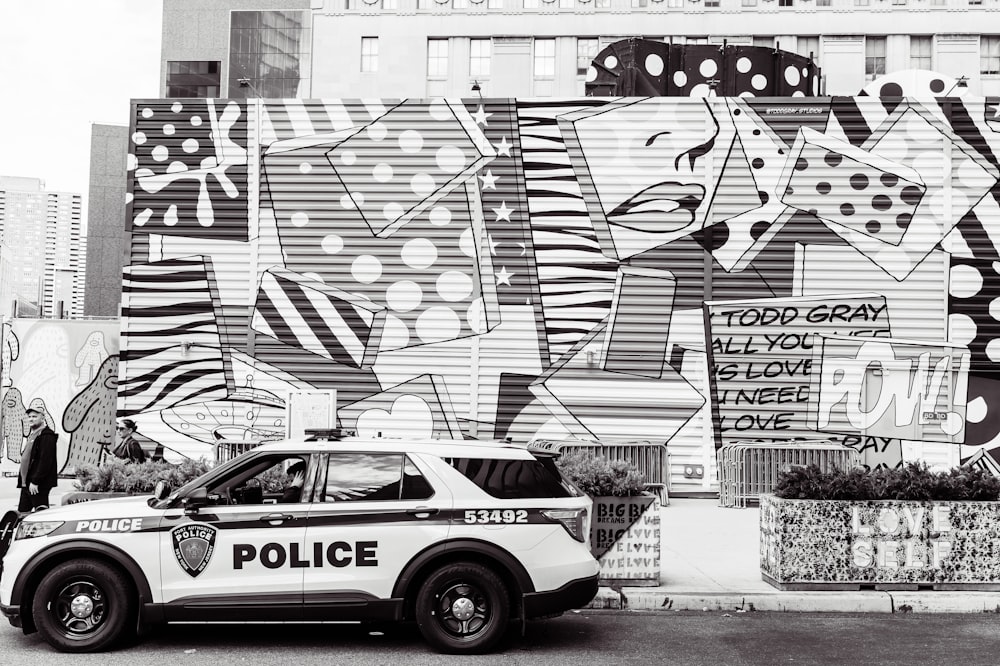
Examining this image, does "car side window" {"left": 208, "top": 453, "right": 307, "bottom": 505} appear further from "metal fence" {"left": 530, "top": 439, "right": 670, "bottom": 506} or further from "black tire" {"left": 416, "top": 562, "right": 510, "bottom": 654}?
"metal fence" {"left": 530, "top": 439, "right": 670, "bottom": 506}

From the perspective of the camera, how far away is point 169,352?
18.1 metres

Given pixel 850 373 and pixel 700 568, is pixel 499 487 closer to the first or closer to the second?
pixel 700 568

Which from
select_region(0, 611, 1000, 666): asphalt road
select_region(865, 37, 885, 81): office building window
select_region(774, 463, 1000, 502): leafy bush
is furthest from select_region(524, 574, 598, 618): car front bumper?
select_region(865, 37, 885, 81): office building window

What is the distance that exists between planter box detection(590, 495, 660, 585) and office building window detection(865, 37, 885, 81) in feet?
158

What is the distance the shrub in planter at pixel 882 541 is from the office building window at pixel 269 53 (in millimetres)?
49105

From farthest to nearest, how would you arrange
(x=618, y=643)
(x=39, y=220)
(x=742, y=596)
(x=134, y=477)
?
(x=39, y=220) < (x=134, y=477) < (x=742, y=596) < (x=618, y=643)

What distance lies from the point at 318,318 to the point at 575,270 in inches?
190

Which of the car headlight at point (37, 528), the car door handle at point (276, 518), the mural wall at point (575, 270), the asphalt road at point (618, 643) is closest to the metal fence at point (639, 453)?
the mural wall at point (575, 270)

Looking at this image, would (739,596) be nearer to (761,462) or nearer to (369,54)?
(761,462)

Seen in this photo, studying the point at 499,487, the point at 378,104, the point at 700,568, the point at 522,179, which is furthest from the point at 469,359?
the point at 499,487

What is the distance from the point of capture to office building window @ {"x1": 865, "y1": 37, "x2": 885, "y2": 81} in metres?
51.9

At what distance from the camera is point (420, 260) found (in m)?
18.0

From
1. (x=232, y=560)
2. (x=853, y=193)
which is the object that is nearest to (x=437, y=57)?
(x=853, y=193)

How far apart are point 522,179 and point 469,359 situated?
136 inches
